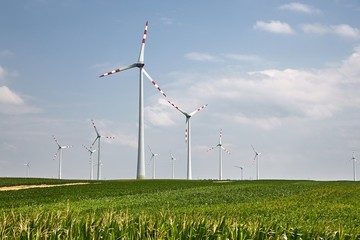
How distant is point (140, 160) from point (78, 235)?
8676 centimetres

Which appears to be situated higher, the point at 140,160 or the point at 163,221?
the point at 140,160

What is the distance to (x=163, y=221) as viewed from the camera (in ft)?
45.2

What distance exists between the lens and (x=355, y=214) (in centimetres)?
2873

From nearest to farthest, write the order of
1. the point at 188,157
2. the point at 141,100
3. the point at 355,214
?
the point at 355,214
the point at 141,100
the point at 188,157

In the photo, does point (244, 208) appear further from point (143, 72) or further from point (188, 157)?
point (188, 157)

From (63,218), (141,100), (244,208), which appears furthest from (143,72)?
(63,218)

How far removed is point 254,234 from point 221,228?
4.63 ft

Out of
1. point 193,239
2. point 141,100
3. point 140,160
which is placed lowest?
point 193,239

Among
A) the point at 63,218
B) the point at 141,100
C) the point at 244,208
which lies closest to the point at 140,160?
the point at 141,100

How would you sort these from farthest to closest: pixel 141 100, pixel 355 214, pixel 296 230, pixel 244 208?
pixel 141 100 < pixel 244 208 < pixel 355 214 < pixel 296 230

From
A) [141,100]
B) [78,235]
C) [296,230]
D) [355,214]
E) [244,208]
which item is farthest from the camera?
[141,100]

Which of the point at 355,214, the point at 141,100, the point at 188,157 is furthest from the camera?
the point at 188,157

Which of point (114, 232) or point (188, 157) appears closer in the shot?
point (114, 232)

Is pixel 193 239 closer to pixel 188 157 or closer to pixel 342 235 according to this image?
pixel 342 235
